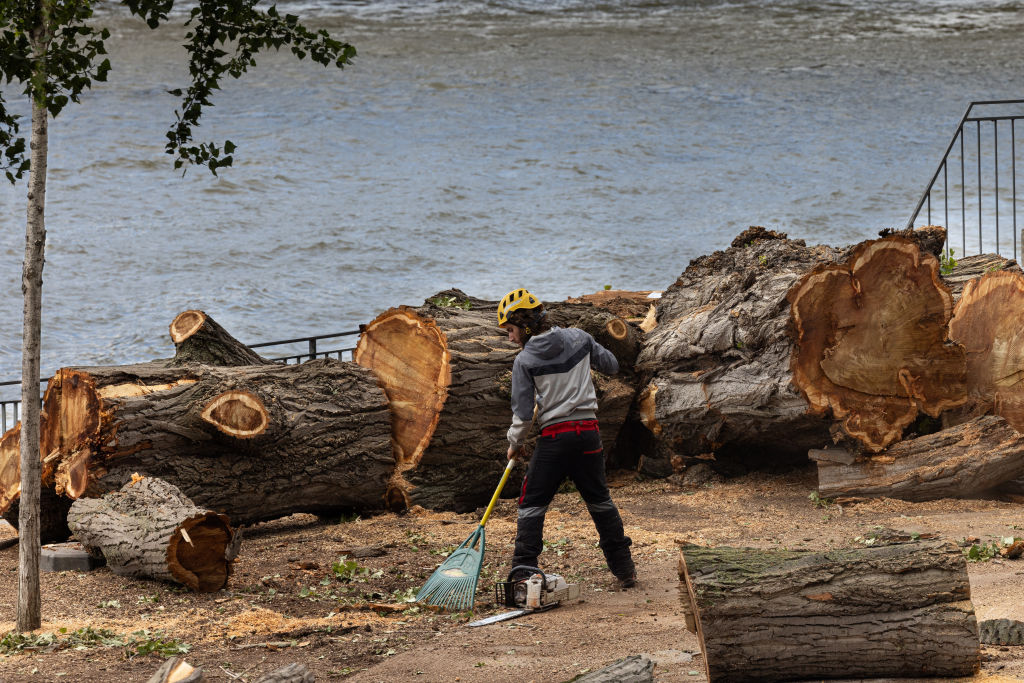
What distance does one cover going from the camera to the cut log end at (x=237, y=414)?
709 centimetres

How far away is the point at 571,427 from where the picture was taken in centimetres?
581

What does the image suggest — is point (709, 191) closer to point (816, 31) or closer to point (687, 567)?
point (816, 31)

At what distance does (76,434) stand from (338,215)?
1237 cm

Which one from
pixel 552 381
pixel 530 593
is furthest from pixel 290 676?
pixel 552 381

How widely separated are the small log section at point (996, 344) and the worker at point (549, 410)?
11.4ft

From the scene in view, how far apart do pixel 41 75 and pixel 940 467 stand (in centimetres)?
633

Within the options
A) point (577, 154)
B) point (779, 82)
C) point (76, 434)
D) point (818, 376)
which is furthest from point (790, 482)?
point (779, 82)

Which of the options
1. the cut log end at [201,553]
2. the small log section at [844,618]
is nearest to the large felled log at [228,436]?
the cut log end at [201,553]

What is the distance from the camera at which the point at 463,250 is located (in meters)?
17.6

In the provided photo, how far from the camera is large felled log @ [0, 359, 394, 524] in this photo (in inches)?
272

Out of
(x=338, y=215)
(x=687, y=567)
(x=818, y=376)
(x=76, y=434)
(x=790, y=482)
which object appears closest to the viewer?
(x=687, y=567)

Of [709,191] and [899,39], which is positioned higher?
[899,39]

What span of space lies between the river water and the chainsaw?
32.1ft

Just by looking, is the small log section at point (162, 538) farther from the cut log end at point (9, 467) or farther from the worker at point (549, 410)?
the worker at point (549, 410)
